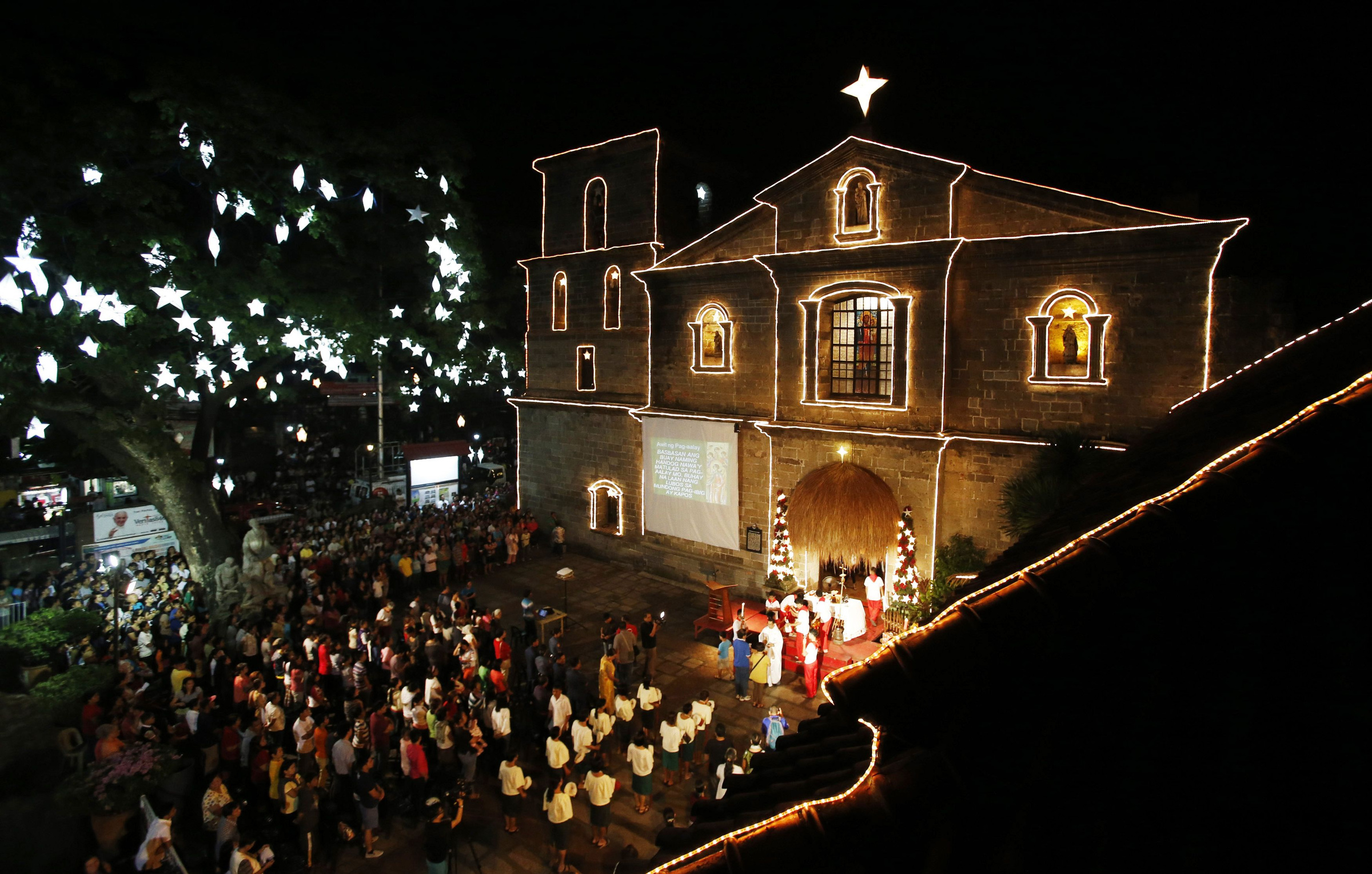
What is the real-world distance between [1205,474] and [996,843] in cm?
123

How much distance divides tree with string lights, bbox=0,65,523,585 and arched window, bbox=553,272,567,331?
2818 mm

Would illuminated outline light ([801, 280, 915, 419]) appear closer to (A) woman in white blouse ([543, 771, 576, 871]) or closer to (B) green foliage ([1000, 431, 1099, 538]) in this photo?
(B) green foliage ([1000, 431, 1099, 538])

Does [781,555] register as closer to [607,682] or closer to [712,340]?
[712,340]

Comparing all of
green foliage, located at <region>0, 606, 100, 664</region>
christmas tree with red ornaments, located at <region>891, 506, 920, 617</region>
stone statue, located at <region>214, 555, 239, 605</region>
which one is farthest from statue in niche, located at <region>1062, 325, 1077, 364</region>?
green foliage, located at <region>0, 606, 100, 664</region>

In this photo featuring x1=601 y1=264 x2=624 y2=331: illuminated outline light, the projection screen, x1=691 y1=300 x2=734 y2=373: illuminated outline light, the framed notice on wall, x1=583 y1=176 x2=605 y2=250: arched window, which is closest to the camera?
the framed notice on wall

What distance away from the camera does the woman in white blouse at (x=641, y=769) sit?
1019cm

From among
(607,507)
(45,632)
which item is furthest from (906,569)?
(45,632)

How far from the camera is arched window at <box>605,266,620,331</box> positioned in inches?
921

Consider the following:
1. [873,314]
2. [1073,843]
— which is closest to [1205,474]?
[1073,843]

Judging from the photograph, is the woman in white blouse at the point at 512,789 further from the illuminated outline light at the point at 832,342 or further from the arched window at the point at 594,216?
the arched window at the point at 594,216

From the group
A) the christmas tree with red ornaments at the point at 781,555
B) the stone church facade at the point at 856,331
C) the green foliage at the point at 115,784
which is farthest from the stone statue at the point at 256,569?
the christmas tree with red ornaments at the point at 781,555

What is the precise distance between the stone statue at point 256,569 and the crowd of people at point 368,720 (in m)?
0.31

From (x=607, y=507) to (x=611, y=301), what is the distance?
22.9 feet

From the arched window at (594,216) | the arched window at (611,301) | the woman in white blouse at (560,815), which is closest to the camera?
the woman in white blouse at (560,815)
